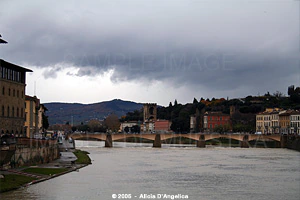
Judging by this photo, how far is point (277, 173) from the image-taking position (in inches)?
1844

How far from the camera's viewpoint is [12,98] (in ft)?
166

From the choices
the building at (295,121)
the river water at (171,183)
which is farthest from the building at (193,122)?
the river water at (171,183)

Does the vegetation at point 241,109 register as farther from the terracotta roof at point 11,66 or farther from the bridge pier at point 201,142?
the terracotta roof at point 11,66

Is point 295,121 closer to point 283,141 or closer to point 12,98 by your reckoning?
point 283,141

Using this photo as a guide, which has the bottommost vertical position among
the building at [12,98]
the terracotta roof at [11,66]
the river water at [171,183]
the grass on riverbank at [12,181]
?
the river water at [171,183]

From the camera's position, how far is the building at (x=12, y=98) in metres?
48.0

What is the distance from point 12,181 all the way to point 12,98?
64.2 ft

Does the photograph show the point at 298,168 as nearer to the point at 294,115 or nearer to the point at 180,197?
the point at 180,197

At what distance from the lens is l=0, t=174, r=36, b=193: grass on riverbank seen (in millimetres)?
30558

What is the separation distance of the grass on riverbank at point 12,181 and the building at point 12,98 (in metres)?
13.1

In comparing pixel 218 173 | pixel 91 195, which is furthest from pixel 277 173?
pixel 91 195

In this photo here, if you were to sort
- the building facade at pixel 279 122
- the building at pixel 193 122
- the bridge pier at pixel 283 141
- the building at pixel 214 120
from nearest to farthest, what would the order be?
the bridge pier at pixel 283 141
the building facade at pixel 279 122
the building at pixel 214 120
the building at pixel 193 122

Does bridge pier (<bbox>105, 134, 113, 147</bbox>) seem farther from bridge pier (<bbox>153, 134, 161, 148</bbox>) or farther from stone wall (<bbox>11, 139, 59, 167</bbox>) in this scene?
stone wall (<bbox>11, 139, 59, 167</bbox>)

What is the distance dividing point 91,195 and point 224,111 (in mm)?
153128
